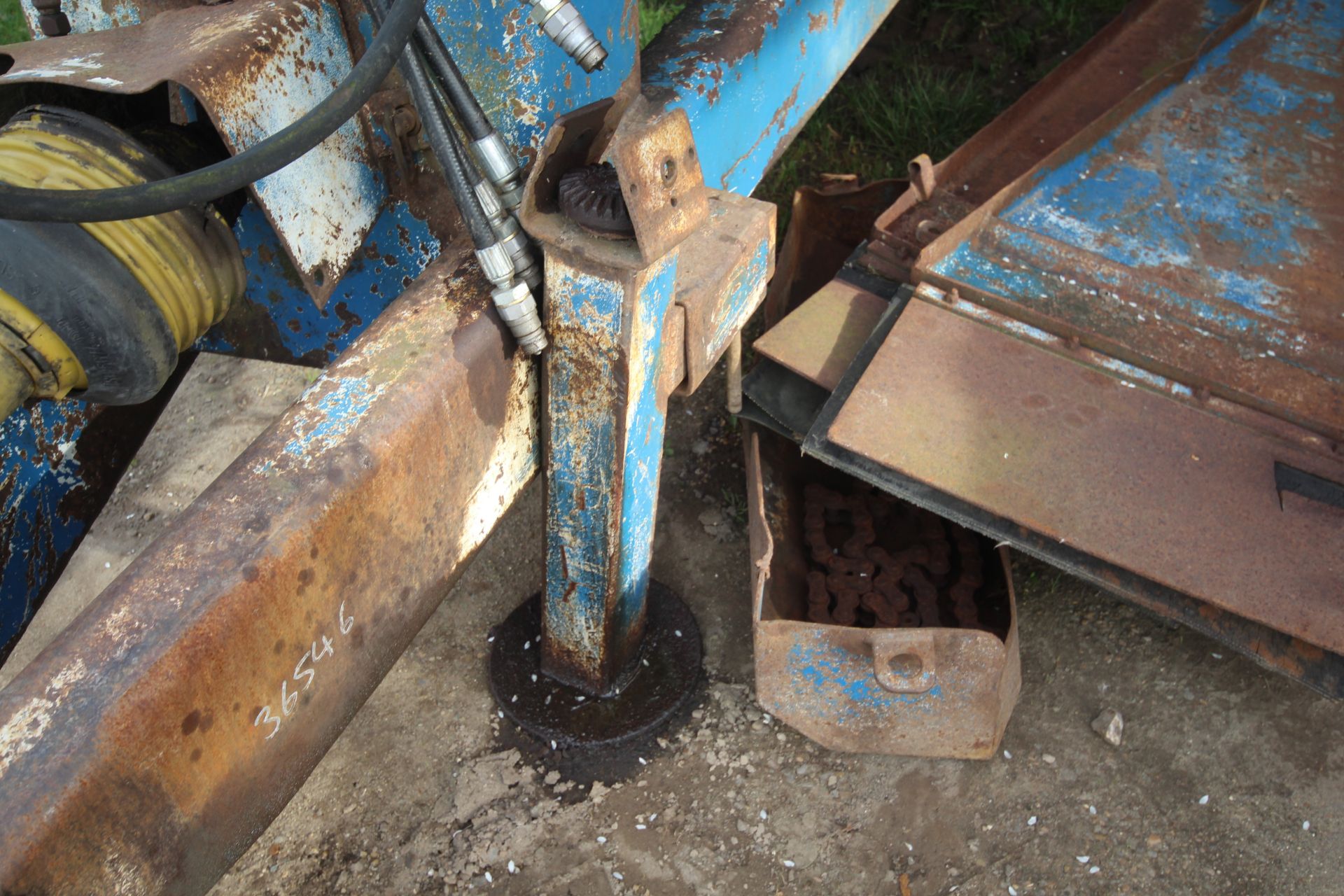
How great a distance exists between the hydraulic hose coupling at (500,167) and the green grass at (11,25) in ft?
12.8

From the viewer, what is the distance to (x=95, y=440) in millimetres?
1835

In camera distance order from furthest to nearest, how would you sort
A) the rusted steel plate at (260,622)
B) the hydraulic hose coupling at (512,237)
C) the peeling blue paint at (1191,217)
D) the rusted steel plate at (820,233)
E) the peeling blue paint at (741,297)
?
the rusted steel plate at (820,233) → the peeling blue paint at (1191,217) → the peeling blue paint at (741,297) → the hydraulic hose coupling at (512,237) → the rusted steel plate at (260,622)

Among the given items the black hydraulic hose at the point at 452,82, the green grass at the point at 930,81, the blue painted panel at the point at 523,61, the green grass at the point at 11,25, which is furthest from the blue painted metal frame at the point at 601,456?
the green grass at the point at 11,25

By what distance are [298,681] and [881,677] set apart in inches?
47.1

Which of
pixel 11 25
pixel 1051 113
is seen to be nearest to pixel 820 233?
pixel 1051 113

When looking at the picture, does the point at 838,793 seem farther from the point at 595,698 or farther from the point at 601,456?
the point at 601,456

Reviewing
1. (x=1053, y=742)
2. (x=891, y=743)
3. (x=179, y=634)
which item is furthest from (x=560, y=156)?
(x=1053, y=742)

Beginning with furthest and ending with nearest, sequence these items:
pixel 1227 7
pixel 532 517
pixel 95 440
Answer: pixel 1227 7 < pixel 532 517 < pixel 95 440

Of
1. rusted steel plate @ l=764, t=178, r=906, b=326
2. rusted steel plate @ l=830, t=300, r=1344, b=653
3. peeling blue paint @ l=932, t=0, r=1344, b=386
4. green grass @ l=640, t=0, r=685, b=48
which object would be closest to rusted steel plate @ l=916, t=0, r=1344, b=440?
peeling blue paint @ l=932, t=0, r=1344, b=386

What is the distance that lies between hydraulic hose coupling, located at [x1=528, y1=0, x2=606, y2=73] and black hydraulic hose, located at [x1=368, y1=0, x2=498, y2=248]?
17 cm

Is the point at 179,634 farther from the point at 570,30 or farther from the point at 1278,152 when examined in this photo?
the point at 1278,152

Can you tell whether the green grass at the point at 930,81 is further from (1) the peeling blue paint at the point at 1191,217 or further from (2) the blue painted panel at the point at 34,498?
(2) the blue painted panel at the point at 34,498

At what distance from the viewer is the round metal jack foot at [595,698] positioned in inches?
88.7

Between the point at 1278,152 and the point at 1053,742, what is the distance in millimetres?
1628
